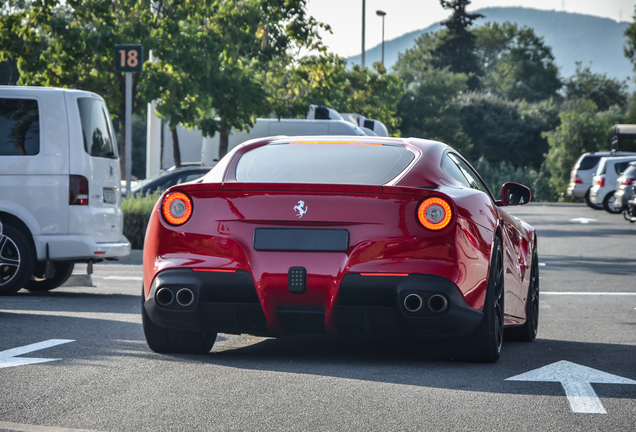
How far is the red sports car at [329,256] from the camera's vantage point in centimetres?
520

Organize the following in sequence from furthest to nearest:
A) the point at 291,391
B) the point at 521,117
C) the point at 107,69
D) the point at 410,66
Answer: the point at 410,66 → the point at 521,117 → the point at 107,69 → the point at 291,391

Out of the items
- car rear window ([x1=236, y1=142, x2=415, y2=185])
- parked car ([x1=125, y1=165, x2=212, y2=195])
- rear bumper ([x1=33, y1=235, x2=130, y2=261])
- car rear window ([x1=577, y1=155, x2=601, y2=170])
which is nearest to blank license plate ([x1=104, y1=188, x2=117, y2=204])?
rear bumper ([x1=33, y1=235, x2=130, y2=261])

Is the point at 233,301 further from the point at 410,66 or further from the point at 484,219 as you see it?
the point at 410,66

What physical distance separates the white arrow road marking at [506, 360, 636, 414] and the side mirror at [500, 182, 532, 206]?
1449 millimetres

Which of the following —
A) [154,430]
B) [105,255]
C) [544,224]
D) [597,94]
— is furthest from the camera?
[597,94]

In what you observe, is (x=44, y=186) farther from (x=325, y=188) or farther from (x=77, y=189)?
(x=325, y=188)

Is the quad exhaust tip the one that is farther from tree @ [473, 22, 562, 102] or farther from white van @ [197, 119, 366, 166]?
tree @ [473, 22, 562, 102]

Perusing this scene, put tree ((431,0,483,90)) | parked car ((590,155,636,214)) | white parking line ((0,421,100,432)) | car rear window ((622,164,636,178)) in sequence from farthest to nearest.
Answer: tree ((431,0,483,90)) → parked car ((590,155,636,214)) → car rear window ((622,164,636,178)) → white parking line ((0,421,100,432))

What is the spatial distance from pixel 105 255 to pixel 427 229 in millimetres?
5120

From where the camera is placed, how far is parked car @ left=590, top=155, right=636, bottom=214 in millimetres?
31391

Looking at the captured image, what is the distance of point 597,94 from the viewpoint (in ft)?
313

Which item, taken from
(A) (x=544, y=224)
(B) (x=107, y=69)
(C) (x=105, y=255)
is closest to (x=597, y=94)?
(A) (x=544, y=224)

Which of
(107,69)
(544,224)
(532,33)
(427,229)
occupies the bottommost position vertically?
(544,224)

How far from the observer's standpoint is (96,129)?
987 cm
